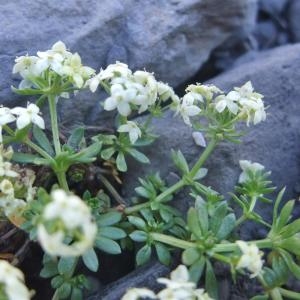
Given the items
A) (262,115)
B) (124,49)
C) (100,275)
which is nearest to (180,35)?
(124,49)

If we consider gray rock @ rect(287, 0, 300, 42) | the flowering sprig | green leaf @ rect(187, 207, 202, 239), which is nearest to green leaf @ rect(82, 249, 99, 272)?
the flowering sprig

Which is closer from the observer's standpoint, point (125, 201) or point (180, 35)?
point (125, 201)

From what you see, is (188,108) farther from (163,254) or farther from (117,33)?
(117,33)

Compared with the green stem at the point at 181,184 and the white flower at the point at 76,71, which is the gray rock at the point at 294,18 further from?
the white flower at the point at 76,71

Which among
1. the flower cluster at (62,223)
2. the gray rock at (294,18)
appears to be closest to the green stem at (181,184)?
the flower cluster at (62,223)

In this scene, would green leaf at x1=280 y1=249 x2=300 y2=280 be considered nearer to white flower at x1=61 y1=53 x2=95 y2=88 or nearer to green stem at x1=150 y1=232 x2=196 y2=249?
green stem at x1=150 y1=232 x2=196 y2=249

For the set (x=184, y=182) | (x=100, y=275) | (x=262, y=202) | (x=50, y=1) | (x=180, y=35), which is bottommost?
(x=100, y=275)

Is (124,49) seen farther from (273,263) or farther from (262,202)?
(273,263)
